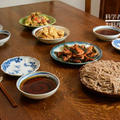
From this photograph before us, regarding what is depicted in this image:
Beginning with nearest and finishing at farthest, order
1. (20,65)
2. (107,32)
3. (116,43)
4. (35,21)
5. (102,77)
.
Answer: (102,77)
(20,65)
(116,43)
(107,32)
(35,21)

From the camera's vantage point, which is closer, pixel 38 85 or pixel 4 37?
pixel 38 85

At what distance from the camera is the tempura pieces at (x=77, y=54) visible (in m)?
1.19

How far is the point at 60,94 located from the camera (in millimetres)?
971

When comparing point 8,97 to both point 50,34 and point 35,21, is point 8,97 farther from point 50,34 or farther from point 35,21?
point 35,21

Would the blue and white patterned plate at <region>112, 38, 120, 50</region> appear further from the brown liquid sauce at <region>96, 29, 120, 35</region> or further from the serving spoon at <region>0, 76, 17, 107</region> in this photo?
the serving spoon at <region>0, 76, 17, 107</region>

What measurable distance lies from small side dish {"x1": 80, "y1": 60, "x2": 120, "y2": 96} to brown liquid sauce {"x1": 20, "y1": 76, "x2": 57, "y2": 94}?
0.48 feet

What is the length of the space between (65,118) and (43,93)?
147 mm

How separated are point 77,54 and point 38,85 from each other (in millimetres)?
343

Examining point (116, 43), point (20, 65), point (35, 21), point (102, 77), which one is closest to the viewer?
point (102, 77)

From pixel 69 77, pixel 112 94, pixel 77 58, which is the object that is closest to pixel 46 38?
pixel 77 58

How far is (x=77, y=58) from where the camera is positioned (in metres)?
1.19

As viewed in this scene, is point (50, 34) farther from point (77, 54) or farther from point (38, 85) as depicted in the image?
point (38, 85)

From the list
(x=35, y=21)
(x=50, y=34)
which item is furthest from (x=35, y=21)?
(x=50, y=34)

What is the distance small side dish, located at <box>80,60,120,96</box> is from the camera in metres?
0.90
